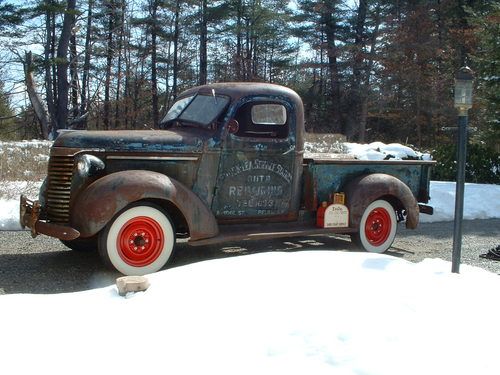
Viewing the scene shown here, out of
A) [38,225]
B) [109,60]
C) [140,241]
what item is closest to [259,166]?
[140,241]

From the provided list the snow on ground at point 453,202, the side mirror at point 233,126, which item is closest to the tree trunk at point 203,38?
the snow on ground at point 453,202

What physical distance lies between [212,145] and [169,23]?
29727mm

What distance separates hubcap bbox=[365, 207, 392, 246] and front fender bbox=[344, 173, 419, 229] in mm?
204

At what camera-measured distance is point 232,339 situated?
2900 millimetres

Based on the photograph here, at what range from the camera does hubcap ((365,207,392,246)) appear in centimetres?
655

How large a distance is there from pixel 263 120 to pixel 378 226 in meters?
1.90

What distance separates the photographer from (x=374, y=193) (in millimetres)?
6340

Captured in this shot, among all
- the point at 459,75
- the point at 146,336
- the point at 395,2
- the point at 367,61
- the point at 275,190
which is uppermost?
the point at 395,2

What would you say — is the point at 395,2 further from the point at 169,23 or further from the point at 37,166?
the point at 37,166

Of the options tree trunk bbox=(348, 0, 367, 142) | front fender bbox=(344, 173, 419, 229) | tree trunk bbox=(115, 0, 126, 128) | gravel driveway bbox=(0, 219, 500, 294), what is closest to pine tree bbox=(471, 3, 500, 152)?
gravel driveway bbox=(0, 219, 500, 294)

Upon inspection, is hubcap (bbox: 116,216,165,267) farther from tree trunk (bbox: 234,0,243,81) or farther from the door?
tree trunk (bbox: 234,0,243,81)

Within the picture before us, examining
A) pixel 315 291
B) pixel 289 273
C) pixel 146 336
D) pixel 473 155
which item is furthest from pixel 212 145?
pixel 473 155

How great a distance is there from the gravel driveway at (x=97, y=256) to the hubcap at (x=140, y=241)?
25 cm

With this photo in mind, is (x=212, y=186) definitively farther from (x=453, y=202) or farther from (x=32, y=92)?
(x=32, y=92)
